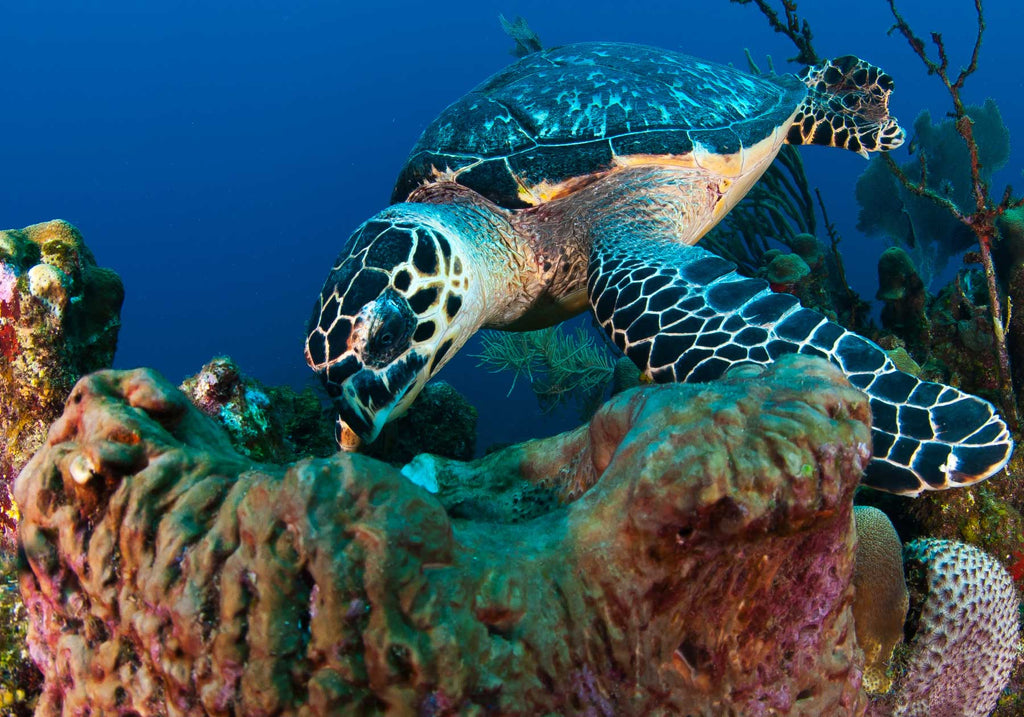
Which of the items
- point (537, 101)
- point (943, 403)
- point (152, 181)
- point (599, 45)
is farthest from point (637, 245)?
point (152, 181)

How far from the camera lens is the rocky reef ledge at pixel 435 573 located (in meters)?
0.77

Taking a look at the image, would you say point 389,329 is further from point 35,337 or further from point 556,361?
point 556,361

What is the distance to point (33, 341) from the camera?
5.93 feet

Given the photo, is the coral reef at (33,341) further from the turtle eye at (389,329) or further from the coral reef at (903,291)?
the coral reef at (903,291)

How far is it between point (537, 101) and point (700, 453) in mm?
3111

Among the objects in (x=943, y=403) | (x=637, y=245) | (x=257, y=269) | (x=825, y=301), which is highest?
(x=637, y=245)

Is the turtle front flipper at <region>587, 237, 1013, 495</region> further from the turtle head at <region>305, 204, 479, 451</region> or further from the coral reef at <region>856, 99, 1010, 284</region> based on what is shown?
the coral reef at <region>856, 99, 1010, 284</region>

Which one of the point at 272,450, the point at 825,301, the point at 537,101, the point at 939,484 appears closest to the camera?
the point at 939,484

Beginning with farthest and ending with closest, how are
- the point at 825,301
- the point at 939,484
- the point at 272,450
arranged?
the point at 825,301 → the point at 272,450 → the point at 939,484

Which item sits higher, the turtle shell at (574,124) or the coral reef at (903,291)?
the turtle shell at (574,124)

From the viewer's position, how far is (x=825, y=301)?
398 cm

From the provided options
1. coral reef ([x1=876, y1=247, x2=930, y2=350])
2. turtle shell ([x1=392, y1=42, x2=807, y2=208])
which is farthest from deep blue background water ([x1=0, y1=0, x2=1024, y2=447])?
coral reef ([x1=876, y1=247, x2=930, y2=350])

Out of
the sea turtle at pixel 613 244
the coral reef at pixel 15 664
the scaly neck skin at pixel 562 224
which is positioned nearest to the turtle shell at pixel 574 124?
the sea turtle at pixel 613 244

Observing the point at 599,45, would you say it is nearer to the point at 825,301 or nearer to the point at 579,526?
the point at 825,301
